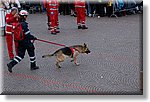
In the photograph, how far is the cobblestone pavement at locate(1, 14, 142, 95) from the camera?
620 cm

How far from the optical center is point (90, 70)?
734 cm

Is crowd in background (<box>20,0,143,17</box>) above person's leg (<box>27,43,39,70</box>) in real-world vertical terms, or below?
above

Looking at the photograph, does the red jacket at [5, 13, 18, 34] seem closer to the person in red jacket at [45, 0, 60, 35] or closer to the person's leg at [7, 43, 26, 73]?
the person's leg at [7, 43, 26, 73]

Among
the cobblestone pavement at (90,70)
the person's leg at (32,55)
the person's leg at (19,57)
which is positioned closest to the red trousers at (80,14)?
the cobblestone pavement at (90,70)

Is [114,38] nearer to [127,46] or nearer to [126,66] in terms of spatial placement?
[127,46]

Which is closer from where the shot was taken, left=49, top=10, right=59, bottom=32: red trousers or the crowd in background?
left=49, top=10, right=59, bottom=32: red trousers

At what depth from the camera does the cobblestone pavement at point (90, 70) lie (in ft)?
20.3

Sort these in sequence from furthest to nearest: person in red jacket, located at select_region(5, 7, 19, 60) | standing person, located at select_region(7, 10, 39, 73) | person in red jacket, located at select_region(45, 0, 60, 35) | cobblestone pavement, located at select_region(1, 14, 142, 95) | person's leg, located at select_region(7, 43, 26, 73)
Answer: person in red jacket, located at select_region(45, 0, 60, 35) → person in red jacket, located at select_region(5, 7, 19, 60) → person's leg, located at select_region(7, 43, 26, 73) → standing person, located at select_region(7, 10, 39, 73) → cobblestone pavement, located at select_region(1, 14, 142, 95)

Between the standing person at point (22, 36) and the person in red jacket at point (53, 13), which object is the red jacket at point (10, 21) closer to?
the standing person at point (22, 36)

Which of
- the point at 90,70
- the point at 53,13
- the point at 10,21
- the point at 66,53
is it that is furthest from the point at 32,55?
the point at 53,13

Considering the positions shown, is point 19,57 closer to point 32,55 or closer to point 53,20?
point 32,55

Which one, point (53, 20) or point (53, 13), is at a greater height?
point (53, 13)

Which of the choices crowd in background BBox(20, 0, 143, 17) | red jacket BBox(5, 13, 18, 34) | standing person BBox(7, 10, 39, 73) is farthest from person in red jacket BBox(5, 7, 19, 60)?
crowd in background BBox(20, 0, 143, 17)

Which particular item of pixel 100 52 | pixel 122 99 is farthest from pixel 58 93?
pixel 100 52
